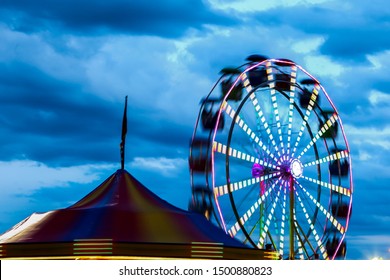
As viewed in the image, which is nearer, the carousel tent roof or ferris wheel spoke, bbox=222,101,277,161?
the carousel tent roof

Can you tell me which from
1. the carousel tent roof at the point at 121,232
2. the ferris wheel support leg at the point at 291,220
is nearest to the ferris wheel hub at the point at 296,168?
the ferris wheel support leg at the point at 291,220

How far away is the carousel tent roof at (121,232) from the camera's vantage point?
2089cm

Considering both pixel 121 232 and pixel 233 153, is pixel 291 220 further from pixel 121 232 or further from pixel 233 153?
pixel 121 232

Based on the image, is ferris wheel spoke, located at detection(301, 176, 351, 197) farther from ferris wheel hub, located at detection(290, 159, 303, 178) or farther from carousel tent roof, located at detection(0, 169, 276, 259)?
carousel tent roof, located at detection(0, 169, 276, 259)

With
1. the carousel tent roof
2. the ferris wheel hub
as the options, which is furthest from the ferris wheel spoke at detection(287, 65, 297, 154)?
the carousel tent roof

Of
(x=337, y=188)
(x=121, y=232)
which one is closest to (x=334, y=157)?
(x=337, y=188)

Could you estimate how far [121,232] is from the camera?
21562 millimetres

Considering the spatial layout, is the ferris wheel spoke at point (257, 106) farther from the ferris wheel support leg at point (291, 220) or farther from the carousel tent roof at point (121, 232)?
the carousel tent roof at point (121, 232)

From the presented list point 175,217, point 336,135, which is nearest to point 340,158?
point 336,135

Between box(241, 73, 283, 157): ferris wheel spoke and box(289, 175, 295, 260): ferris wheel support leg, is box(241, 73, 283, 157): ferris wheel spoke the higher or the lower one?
the higher one

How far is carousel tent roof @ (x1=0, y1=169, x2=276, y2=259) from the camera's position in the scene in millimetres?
20891
